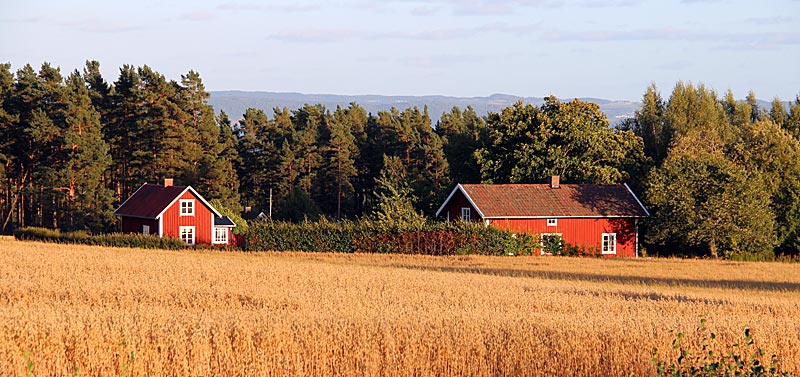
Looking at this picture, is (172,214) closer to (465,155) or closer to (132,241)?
(132,241)

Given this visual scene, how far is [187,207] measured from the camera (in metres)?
71.2

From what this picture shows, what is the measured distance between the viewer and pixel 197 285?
87.6 feet

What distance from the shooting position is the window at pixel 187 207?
70938 millimetres

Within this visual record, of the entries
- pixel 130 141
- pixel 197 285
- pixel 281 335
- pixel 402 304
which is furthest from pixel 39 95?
pixel 281 335

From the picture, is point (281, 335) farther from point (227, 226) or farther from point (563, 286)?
point (227, 226)

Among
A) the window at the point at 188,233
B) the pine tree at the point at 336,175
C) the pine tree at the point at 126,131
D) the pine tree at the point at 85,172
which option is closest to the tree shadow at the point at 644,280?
the window at the point at 188,233

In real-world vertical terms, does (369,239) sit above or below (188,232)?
above

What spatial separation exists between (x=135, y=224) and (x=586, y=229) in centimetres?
3131

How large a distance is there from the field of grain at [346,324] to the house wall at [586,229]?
28802 mm

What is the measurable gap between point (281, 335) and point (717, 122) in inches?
3083

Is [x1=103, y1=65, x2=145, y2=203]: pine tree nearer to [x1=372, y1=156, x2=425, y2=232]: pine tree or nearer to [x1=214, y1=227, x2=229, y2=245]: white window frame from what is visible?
[x1=214, y1=227, x2=229, y2=245]: white window frame

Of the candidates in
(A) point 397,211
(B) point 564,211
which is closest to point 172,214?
(A) point 397,211

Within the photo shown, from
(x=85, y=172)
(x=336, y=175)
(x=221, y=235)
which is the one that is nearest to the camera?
(x=221, y=235)

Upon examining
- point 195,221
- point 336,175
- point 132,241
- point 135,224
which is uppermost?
point 336,175
